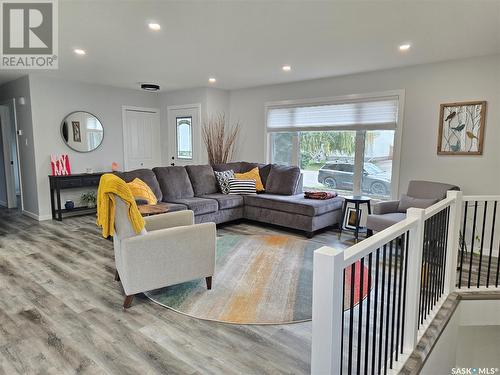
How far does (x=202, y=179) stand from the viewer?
214 inches

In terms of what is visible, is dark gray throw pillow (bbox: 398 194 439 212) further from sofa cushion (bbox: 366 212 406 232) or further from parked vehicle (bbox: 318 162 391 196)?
parked vehicle (bbox: 318 162 391 196)

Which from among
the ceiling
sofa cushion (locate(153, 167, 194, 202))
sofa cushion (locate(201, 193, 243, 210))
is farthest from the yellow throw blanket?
sofa cushion (locate(201, 193, 243, 210))

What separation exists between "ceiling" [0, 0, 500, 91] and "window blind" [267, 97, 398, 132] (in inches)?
20.8

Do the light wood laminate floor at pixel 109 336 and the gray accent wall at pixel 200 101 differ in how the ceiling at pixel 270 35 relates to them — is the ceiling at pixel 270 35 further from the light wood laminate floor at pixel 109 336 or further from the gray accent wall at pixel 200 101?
the light wood laminate floor at pixel 109 336

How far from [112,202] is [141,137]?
190 inches

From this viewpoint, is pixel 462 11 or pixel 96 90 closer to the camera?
pixel 462 11

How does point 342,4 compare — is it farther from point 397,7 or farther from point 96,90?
point 96,90

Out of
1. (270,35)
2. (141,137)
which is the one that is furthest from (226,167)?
(270,35)

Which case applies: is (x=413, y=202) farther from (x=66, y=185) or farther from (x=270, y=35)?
(x=66, y=185)

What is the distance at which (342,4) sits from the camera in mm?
2553

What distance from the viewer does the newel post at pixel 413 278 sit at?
1963mm

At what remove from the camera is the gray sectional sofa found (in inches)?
184

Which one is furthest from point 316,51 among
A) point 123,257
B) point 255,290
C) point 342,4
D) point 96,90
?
point 96,90

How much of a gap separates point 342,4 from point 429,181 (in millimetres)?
2835
